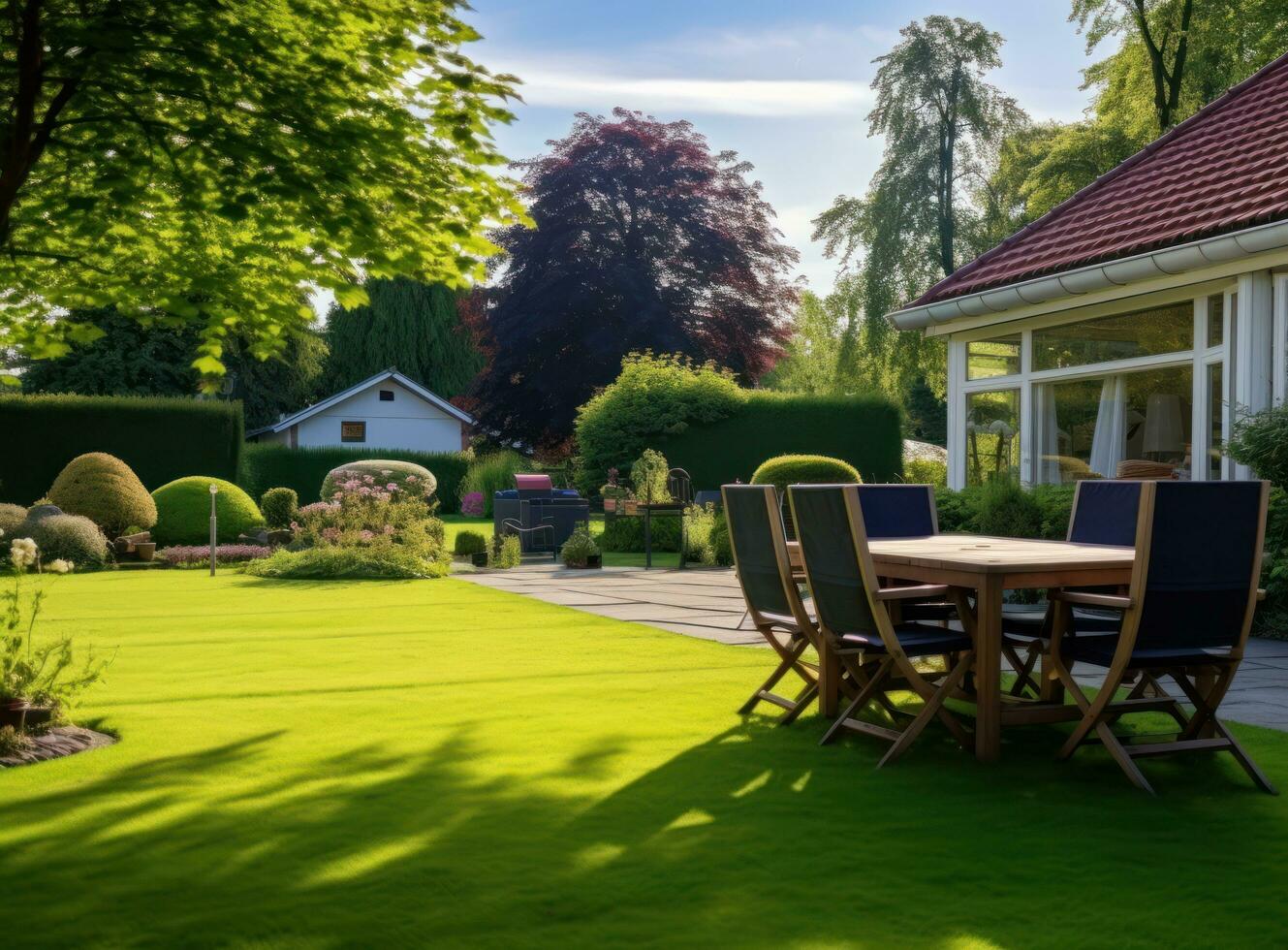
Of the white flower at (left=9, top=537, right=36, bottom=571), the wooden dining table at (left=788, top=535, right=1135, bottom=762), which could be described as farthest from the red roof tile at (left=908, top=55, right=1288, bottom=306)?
the white flower at (left=9, top=537, right=36, bottom=571)

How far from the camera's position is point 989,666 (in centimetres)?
466

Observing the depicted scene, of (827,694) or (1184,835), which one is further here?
(827,694)

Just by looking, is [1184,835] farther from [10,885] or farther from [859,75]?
[859,75]

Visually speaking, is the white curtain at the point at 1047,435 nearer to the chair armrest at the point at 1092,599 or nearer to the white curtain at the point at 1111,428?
the white curtain at the point at 1111,428

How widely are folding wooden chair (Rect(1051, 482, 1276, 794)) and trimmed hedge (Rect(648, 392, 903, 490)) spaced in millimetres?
19209

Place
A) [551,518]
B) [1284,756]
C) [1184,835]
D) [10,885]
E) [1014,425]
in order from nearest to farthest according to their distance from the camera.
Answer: [10,885] → [1184,835] → [1284,756] → [1014,425] → [551,518]

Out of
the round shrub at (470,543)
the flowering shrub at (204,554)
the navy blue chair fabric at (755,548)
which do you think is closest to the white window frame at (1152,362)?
the navy blue chair fabric at (755,548)

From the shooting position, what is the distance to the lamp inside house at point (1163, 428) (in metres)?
9.88

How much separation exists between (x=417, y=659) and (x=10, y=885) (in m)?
4.46

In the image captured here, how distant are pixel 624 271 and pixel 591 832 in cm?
3065

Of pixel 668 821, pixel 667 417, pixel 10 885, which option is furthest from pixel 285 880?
pixel 667 417

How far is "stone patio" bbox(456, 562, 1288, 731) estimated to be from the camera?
6082mm

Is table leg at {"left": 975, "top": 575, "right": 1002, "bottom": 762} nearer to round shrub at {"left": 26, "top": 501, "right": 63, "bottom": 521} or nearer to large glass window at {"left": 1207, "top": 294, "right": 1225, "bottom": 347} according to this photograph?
large glass window at {"left": 1207, "top": 294, "right": 1225, "bottom": 347}

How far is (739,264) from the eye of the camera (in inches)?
1382
